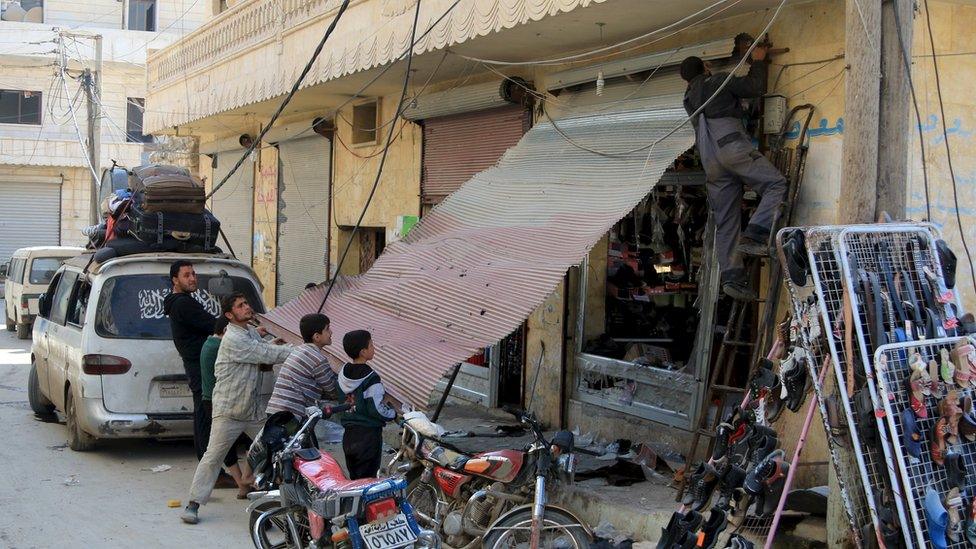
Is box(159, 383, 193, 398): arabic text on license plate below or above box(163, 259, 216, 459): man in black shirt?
below

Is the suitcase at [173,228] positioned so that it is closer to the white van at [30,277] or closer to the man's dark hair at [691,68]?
the man's dark hair at [691,68]

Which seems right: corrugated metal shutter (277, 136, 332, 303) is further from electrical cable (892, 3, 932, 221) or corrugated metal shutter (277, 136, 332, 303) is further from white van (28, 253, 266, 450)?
electrical cable (892, 3, 932, 221)

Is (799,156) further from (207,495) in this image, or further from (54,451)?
(54,451)

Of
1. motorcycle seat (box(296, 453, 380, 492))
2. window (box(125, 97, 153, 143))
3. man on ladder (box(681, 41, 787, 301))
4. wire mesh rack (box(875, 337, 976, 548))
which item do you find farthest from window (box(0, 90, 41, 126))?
wire mesh rack (box(875, 337, 976, 548))

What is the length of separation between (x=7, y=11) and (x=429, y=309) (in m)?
33.2

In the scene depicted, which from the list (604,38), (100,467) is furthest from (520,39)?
(100,467)

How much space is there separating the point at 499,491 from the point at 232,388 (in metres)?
2.55

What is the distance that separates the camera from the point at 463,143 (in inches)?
425

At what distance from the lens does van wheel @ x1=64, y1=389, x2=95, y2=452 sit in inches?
354

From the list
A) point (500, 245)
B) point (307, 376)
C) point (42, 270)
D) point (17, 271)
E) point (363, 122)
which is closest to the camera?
point (307, 376)

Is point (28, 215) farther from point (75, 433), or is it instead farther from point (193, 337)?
point (193, 337)

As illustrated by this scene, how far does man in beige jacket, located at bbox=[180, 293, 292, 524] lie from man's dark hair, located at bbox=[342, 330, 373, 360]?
150 cm

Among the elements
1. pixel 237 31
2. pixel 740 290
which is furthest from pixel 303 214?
pixel 740 290

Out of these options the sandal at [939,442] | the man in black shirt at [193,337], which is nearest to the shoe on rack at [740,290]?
the sandal at [939,442]
